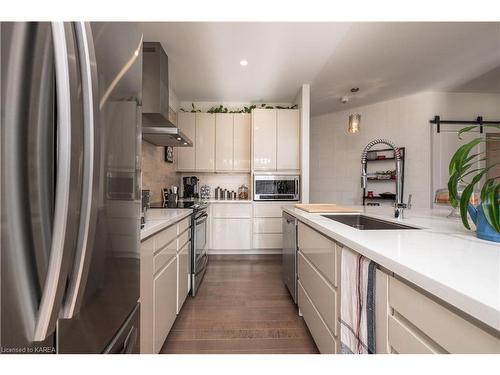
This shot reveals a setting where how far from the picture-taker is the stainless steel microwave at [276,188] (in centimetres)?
360

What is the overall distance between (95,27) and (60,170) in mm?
394

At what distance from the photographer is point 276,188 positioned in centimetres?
362

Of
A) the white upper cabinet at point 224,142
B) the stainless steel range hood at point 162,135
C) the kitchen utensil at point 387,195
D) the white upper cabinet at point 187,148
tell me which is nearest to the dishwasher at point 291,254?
the stainless steel range hood at point 162,135

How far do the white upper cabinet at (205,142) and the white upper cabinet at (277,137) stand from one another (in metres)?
0.73

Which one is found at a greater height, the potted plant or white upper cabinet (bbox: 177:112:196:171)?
white upper cabinet (bbox: 177:112:196:171)

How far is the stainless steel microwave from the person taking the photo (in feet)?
11.8

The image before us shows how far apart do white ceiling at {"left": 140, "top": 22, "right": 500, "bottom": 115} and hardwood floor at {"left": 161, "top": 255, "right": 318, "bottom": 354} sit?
223 cm

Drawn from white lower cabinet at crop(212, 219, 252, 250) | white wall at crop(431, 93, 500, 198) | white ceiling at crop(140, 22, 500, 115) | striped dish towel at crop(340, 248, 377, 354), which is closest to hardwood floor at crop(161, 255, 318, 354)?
striped dish towel at crop(340, 248, 377, 354)

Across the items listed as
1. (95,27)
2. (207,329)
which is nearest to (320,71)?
(95,27)

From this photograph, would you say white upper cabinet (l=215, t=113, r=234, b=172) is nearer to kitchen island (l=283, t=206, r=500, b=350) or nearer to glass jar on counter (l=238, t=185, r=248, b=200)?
glass jar on counter (l=238, t=185, r=248, b=200)

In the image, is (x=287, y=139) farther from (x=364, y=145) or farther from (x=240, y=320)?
(x=240, y=320)
